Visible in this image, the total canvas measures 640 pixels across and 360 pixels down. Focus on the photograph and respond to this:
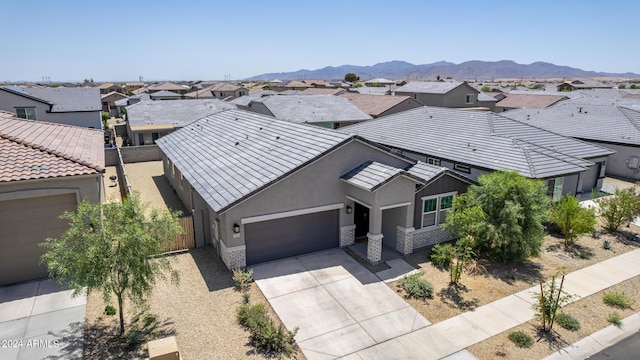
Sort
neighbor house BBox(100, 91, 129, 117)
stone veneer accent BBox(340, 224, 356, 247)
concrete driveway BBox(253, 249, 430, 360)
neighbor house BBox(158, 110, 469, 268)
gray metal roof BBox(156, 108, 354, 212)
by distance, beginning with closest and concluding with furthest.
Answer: concrete driveway BBox(253, 249, 430, 360), neighbor house BBox(158, 110, 469, 268), gray metal roof BBox(156, 108, 354, 212), stone veneer accent BBox(340, 224, 356, 247), neighbor house BBox(100, 91, 129, 117)

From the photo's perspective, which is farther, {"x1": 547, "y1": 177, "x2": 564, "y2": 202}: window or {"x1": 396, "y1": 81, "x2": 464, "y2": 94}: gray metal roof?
{"x1": 396, "y1": 81, "x2": 464, "y2": 94}: gray metal roof

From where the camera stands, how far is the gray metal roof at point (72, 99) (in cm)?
3666

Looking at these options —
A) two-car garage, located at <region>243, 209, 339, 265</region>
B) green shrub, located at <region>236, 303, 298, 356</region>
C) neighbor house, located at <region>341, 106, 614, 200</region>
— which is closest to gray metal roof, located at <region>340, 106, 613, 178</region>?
neighbor house, located at <region>341, 106, 614, 200</region>

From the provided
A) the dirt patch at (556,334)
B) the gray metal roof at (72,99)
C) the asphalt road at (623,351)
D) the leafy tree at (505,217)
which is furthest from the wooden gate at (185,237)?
the gray metal roof at (72,99)

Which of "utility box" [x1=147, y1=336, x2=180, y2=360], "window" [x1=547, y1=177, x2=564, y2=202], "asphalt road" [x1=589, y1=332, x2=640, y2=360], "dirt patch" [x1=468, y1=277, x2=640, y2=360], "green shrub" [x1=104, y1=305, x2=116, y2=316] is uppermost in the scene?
"window" [x1=547, y1=177, x2=564, y2=202]

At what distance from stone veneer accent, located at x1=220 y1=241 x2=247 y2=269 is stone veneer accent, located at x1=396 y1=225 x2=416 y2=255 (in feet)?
21.9

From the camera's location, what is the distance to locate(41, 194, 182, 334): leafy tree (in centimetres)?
952

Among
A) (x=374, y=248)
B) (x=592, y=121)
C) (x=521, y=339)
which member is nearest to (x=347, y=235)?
(x=374, y=248)

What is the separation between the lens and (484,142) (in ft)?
76.5

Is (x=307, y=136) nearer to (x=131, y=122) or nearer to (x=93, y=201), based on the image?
(x=93, y=201)

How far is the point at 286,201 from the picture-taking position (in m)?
15.7

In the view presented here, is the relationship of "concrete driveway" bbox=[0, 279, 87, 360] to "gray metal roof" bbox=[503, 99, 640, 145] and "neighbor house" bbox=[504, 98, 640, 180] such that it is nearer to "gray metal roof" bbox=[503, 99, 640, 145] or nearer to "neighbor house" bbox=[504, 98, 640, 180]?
"neighbor house" bbox=[504, 98, 640, 180]

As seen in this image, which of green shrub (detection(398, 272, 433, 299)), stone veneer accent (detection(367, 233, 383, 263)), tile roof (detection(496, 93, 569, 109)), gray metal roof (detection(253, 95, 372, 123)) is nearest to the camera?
green shrub (detection(398, 272, 433, 299))

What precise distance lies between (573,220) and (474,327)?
9.53 m
